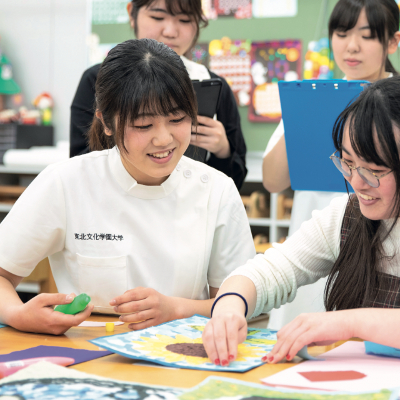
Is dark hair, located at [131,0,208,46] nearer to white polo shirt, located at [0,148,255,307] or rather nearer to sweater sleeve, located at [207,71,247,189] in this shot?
sweater sleeve, located at [207,71,247,189]

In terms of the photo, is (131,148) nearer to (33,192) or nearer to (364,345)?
(33,192)

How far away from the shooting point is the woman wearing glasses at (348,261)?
2.75 feet

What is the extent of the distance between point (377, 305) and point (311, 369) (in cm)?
28

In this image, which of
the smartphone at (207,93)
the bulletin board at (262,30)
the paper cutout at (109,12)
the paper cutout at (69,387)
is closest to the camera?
the paper cutout at (69,387)

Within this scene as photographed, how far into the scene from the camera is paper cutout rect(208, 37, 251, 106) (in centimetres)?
353

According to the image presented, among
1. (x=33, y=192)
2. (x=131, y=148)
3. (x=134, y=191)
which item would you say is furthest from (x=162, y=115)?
(x=33, y=192)

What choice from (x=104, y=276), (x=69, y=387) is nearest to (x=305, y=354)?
(x=69, y=387)

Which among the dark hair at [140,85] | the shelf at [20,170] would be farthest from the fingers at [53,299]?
the shelf at [20,170]

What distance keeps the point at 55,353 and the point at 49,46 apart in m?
3.59

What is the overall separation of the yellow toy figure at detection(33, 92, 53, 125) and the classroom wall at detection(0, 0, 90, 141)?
0.06 m

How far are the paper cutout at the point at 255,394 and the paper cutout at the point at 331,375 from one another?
2.3 inches

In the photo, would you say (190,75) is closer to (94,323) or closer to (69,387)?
(94,323)

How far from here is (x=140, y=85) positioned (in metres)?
1.03

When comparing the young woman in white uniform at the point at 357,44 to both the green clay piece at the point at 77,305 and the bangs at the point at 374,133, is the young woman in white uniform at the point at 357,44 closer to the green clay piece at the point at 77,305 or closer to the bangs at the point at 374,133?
the bangs at the point at 374,133
